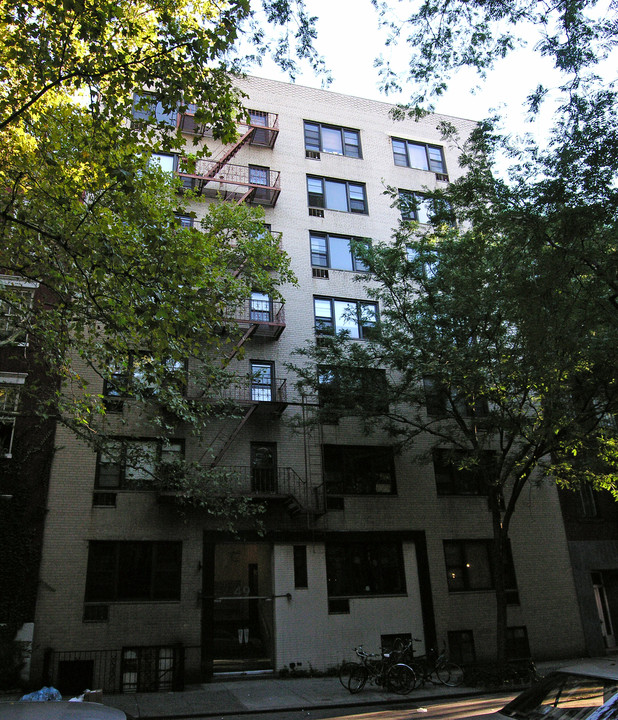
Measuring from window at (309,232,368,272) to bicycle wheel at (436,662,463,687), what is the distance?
49.0 ft

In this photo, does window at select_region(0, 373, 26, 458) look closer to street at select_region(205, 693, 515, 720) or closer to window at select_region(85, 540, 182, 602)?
window at select_region(85, 540, 182, 602)

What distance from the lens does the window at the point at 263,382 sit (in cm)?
1995

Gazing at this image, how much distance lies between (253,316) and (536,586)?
14.3 metres

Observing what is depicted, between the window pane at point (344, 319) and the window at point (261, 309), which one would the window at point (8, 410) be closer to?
the window at point (261, 309)

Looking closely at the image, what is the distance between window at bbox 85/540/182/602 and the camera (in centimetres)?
1633

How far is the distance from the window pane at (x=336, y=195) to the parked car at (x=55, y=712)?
73.5ft

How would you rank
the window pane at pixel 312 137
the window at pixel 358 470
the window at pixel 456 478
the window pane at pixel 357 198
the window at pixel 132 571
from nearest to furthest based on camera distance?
the window at pixel 132 571
the window at pixel 358 470
the window at pixel 456 478
the window pane at pixel 357 198
the window pane at pixel 312 137

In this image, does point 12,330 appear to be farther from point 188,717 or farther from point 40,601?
point 188,717

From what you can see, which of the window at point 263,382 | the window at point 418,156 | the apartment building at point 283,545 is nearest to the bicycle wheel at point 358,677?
the apartment building at point 283,545

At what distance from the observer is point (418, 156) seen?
2733 cm

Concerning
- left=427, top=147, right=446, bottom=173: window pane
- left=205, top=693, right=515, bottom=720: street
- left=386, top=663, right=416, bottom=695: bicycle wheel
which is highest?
left=427, top=147, right=446, bottom=173: window pane

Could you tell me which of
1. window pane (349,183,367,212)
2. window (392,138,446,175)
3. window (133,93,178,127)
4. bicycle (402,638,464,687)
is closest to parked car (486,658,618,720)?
window (133,93,178,127)

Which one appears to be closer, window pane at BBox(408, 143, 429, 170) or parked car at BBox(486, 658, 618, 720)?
parked car at BBox(486, 658, 618, 720)

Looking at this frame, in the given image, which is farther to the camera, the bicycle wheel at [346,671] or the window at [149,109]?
the bicycle wheel at [346,671]
